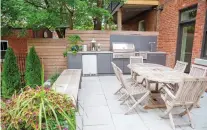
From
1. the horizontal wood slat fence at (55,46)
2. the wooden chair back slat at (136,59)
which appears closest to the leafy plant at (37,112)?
the wooden chair back slat at (136,59)

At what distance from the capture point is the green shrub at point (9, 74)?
5.49 m

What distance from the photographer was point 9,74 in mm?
5566

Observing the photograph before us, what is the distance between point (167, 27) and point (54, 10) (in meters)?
4.32

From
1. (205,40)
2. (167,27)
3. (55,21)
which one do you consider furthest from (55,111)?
(167,27)

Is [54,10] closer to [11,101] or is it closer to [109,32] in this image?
[109,32]

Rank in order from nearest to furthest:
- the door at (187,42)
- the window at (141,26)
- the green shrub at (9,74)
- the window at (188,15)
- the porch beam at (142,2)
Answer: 1. the window at (188,15)
2. the door at (187,42)
3. the green shrub at (9,74)
4. the porch beam at (142,2)
5. the window at (141,26)

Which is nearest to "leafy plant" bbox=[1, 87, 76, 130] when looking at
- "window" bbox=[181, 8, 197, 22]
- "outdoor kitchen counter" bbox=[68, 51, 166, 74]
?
"outdoor kitchen counter" bbox=[68, 51, 166, 74]

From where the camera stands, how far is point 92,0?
19.5 ft

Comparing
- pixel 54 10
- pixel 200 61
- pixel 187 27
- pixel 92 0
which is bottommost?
pixel 200 61

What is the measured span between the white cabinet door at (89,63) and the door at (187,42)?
123 inches

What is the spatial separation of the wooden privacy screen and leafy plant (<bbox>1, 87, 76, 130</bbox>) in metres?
4.89

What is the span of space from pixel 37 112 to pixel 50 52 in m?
5.23

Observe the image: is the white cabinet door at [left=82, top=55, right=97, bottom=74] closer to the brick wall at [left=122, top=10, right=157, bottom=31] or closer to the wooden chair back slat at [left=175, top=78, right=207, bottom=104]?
the brick wall at [left=122, top=10, right=157, bottom=31]

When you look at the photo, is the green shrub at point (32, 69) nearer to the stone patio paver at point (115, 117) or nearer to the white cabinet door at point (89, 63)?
the white cabinet door at point (89, 63)
